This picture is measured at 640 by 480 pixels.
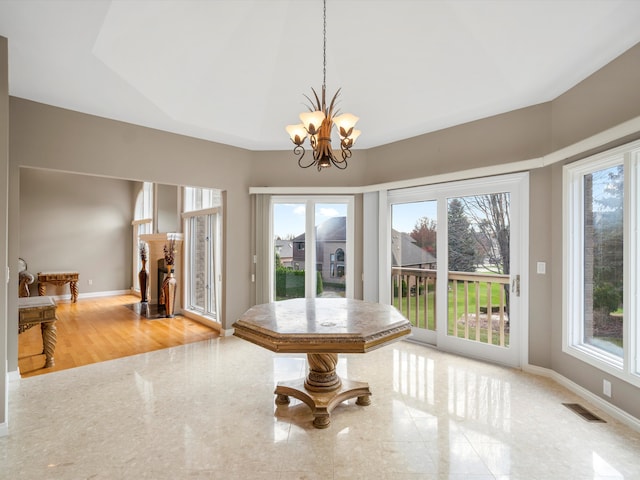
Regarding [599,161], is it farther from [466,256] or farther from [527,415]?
[527,415]

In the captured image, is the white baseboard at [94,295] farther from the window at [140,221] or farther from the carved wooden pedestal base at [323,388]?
the carved wooden pedestal base at [323,388]

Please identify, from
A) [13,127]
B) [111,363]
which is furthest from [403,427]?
[13,127]

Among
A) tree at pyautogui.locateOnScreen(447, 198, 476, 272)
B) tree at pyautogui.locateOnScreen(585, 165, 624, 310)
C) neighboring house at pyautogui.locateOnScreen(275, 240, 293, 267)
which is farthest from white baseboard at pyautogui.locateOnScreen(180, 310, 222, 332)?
tree at pyautogui.locateOnScreen(585, 165, 624, 310)

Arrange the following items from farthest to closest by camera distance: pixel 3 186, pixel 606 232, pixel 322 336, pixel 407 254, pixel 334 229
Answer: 1. pixel 334 229
2. pixel 407 254
3. pixel 606 232
4. pixel 3 186
5. pixel 322 336

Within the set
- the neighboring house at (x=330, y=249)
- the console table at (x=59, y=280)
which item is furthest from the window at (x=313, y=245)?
the console table at (x=59, y=280)

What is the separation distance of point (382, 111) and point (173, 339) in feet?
13.4

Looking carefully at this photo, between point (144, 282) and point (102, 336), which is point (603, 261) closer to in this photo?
point (102, 336)

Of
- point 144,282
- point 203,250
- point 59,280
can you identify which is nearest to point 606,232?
point 203,250

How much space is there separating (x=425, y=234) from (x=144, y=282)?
6.16 metres

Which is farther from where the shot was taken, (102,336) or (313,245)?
(313,245)

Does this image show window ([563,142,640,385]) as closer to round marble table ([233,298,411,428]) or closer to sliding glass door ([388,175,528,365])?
sliding glass door ([388,175,528,365])

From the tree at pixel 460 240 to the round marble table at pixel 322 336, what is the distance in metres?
1.49

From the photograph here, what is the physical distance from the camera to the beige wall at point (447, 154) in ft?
8.86

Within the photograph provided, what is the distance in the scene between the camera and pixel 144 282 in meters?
7.23
